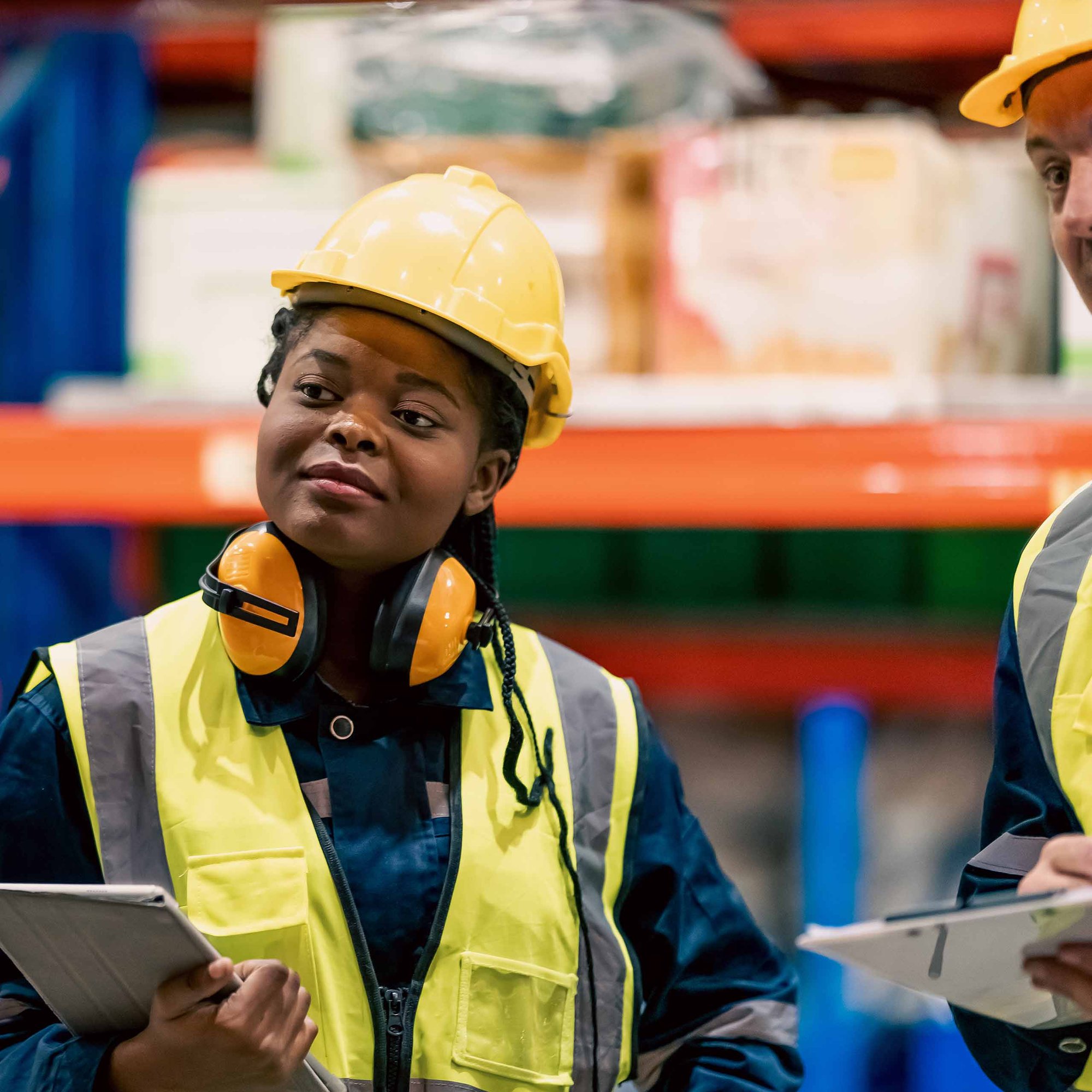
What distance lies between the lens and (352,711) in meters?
1.42

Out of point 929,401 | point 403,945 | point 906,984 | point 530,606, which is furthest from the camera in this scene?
point 530,606

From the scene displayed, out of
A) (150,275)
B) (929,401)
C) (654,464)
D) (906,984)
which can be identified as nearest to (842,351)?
(929,401)

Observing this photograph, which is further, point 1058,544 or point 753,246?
point 753,246

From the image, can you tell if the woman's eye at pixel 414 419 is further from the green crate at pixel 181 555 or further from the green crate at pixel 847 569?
the green crate at pixel 181 555

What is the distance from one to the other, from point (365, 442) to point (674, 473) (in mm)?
1226

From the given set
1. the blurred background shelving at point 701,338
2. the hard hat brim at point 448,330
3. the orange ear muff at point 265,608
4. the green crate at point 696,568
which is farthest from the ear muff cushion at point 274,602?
the green crate at point 696,568

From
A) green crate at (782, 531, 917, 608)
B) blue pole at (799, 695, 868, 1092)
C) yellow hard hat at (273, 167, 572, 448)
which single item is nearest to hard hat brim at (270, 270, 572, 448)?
yellow hard hat at (273, 167, 572, 448)

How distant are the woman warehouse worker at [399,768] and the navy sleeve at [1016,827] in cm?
21

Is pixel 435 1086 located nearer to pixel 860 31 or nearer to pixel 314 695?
pixel 314 695

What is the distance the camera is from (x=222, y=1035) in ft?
3.81

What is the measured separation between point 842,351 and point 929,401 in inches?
6.7

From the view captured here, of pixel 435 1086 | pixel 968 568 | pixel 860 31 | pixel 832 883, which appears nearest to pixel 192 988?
pixel 435 1086

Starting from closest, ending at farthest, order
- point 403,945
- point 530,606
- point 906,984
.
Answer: point 906,984 < point 403,945 < point 530,606

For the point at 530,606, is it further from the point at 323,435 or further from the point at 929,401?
the point at 323,435
